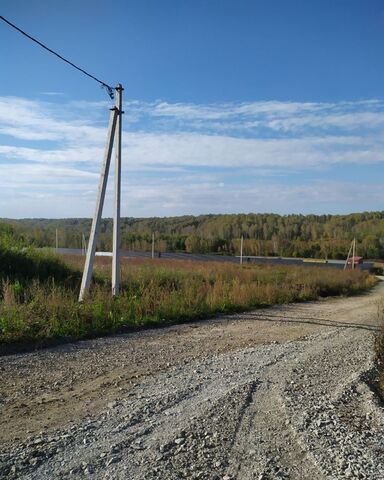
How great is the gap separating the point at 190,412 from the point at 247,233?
85576 mm

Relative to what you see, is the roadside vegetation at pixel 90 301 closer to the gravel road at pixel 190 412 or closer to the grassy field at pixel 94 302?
the grassy field at pixel 94 302

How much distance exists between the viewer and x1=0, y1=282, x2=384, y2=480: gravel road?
12.1 ft

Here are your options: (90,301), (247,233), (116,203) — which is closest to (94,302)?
(90,301)

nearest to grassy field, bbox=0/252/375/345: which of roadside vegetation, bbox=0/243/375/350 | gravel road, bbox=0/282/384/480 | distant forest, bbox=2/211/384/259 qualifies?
roadside vegetation, bbox=0/243/375/350

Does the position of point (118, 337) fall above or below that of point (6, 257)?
below

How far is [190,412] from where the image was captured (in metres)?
4.72

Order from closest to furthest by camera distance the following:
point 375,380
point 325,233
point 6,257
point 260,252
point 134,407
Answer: point 134,407 → point 375,380 → point 6,257 → point 260,252 → point 325,233

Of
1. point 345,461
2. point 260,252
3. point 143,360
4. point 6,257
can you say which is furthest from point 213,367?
point 260,252

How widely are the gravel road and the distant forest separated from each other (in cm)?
4347

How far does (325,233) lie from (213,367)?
88168 millimetres

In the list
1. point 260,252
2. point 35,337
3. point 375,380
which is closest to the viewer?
point 375,380

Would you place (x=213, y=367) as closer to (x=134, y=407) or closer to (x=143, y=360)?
(x=143, y=360)

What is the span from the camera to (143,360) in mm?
6883

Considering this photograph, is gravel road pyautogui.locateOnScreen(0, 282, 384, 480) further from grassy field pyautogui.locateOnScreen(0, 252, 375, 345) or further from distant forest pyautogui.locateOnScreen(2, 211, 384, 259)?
distant forest pyautogui.locateOnScreen(2, 211, 384, 259)
